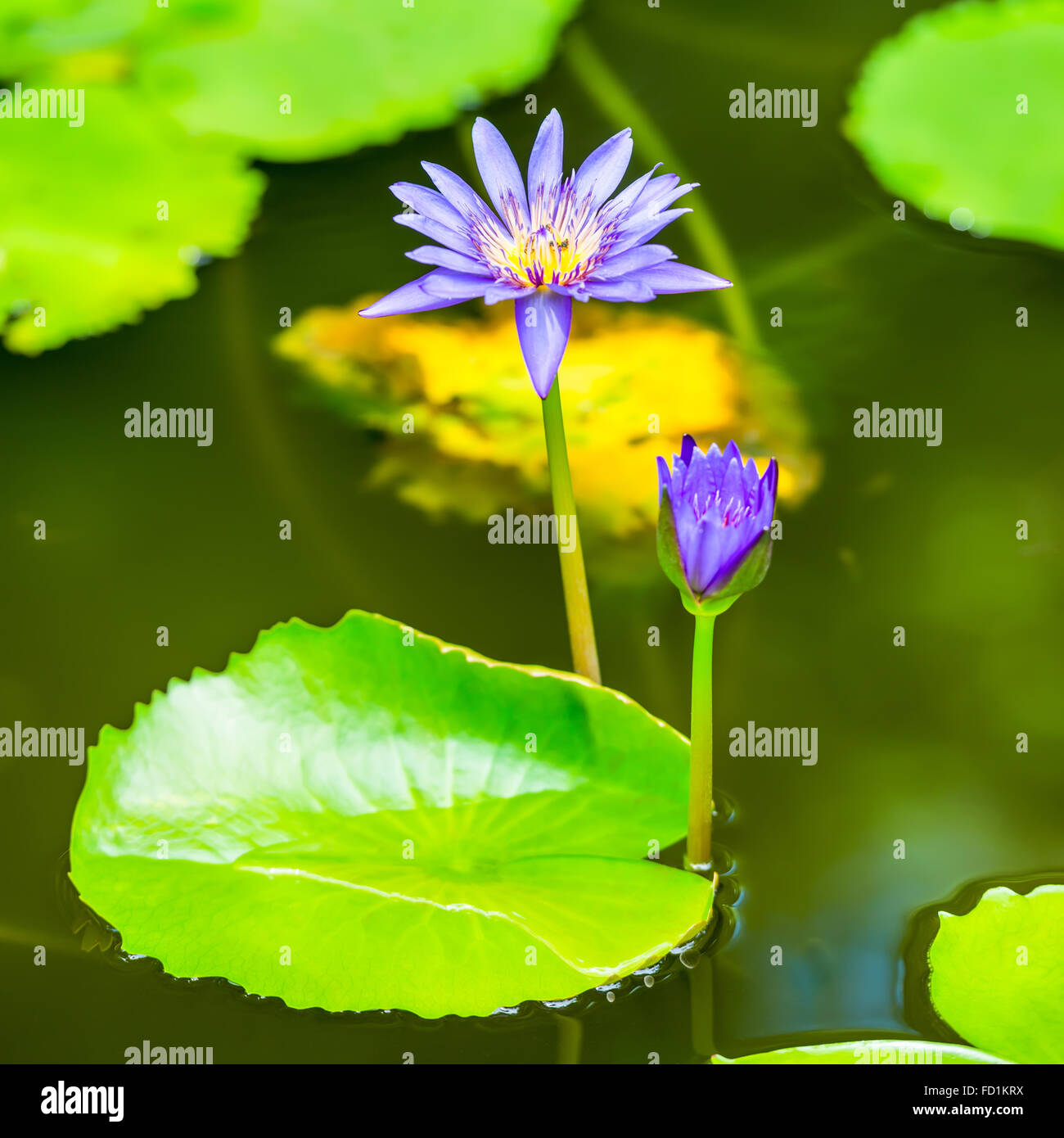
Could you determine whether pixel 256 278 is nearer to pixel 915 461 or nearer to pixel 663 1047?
pixel 915 461

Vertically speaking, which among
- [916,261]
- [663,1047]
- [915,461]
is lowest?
[663,1047]

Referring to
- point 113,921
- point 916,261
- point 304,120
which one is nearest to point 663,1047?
point 113,921

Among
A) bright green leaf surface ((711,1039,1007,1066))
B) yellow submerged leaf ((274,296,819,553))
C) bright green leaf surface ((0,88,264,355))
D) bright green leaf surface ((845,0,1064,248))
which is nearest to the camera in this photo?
bright green leaf surface ((711,1039,1007,1066))

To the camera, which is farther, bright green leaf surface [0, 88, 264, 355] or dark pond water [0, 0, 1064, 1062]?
bright green leaf surface [0, 88, 264, 355]

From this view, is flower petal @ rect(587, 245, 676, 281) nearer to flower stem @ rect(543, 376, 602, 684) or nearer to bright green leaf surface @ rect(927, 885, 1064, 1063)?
flower stem @ rect(543, 376, 602, 684)

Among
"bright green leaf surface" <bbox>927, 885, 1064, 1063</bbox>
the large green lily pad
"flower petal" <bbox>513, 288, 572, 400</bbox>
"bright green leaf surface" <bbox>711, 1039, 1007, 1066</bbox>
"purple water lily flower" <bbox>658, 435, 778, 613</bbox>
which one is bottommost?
"bright green leaf surface" <bbox>711, 1039, 1007, 1066</bbox>

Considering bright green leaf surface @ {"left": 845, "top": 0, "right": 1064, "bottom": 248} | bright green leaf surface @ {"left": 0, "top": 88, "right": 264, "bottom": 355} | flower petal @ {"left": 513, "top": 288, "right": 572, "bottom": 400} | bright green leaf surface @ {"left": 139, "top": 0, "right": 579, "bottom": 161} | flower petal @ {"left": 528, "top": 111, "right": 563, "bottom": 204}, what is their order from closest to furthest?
flower petal @ {"left": 513, "top": 288, "right": 572, "bottom": 400}, flower petal @ {"left": 528, "top": 111, "right": 563, "bottom": 204}, bright green leaf surface @ {"left": 0, "top": 88, "right": 264, "bottom": 355}, bright green leaf surface @ {"left": 845, "top": 0, "right": 1064, "bottom": 248}, bright green leaf surface @ {"left": 139, "top": 0, "right": 579, "bottom": 161}

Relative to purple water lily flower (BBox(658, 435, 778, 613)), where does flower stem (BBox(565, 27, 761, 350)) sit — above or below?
above

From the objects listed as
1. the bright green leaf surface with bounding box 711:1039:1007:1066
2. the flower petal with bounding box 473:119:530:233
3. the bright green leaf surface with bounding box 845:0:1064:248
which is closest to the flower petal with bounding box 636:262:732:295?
the flower petal with bounding box 473:119:530:233
